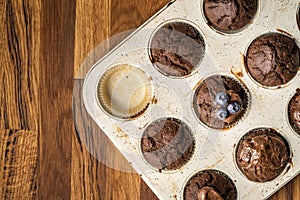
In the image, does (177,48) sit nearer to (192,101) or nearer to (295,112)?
(192,101)

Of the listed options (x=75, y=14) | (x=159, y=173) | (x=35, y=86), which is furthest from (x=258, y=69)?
(x=35, y=86)

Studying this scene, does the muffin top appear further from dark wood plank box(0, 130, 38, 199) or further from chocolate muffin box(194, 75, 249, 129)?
dark wood plank box(0, 130, 38, 199)

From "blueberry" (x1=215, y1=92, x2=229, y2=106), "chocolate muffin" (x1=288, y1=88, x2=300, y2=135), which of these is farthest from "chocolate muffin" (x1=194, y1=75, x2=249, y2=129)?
"chocolate muffin" (x1=288, y1=88, x2=300, y2=135)

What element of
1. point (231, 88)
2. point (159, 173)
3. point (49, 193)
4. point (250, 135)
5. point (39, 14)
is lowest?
point (49, 193)

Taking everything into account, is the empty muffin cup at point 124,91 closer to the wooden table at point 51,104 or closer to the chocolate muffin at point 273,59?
the wooden table at point 51,104

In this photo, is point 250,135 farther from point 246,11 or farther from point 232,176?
point 246,11

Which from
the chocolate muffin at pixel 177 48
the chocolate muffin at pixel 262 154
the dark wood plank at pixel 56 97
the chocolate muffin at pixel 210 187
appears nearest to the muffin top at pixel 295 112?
the chocolate muffin at pixel 262 154
